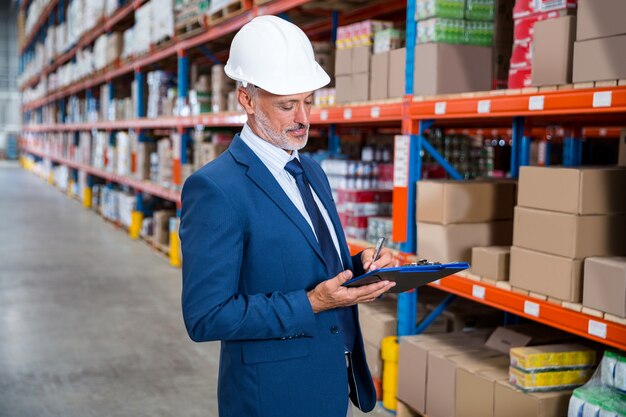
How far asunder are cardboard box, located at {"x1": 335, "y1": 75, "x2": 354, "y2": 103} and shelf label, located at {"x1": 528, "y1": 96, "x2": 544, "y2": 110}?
5.19 ft

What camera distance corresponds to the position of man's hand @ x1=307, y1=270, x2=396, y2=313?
5.74 ft

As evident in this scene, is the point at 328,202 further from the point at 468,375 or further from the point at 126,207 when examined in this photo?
the point at 126,207

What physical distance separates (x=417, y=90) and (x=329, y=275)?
1962 mm

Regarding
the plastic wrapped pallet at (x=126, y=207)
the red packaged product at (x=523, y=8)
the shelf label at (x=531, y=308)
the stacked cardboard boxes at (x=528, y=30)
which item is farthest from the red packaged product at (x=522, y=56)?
the plastic wrapped pallet at (x=126, y=207)

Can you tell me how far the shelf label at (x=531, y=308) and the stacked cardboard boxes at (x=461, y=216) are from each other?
1.85ft

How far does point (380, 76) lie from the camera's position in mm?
3963

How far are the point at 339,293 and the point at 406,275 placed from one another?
0.20 m

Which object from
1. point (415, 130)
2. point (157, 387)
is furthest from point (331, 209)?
point (157, 387)

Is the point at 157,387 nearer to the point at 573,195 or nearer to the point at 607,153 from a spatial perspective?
the point at 573,195

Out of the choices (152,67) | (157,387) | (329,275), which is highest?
(152,67)

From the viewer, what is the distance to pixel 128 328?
18.3 feet

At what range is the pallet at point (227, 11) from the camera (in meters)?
5.81

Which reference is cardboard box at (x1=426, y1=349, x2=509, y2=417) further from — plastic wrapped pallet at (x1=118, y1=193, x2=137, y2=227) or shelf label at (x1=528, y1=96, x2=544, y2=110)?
plastic wrapped pallet at (x1=118, y1=193, x2=137, y2=227)

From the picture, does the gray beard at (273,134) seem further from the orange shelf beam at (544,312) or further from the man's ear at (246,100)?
the orange shelf beam at (544,312)
